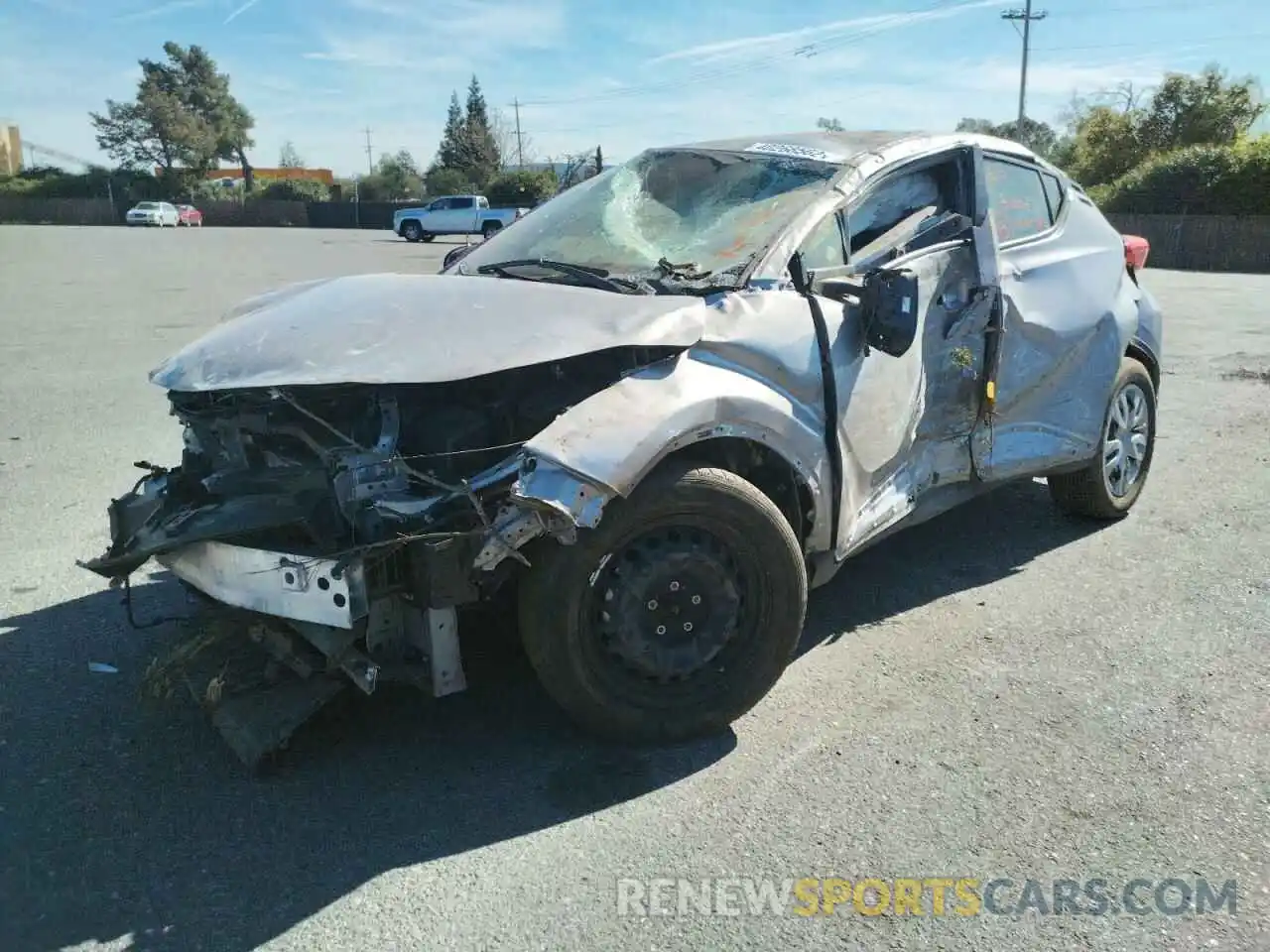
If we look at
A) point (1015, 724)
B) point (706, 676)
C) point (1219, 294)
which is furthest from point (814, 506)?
point (1219, 294)

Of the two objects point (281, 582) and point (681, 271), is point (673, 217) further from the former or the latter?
point (281, 582)

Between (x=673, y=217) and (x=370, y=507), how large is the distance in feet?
6.05

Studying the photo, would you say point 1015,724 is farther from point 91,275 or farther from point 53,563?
point 91,275

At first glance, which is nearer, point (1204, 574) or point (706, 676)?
point (706, 676)

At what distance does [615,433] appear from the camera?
286 cm

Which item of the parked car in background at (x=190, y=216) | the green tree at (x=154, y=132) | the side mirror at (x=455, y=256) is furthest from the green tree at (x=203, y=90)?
the side mirror at (x=455, y=256)

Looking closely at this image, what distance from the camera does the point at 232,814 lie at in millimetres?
2887

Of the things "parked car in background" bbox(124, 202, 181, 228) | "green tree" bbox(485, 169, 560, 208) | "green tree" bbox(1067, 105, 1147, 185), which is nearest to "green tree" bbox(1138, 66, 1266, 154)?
"green tree" bbox(1067, 105, 1147, 185)

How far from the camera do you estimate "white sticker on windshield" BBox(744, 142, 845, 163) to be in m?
3.98

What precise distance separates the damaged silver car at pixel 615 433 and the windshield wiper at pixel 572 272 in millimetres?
17

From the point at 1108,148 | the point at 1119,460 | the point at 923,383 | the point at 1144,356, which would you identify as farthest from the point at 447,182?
the point at 923,383

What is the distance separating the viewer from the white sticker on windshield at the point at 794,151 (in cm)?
398

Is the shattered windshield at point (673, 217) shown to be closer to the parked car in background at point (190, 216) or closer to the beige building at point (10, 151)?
the parked car in background at point (190, 216)

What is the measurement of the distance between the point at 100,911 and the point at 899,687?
259cm
